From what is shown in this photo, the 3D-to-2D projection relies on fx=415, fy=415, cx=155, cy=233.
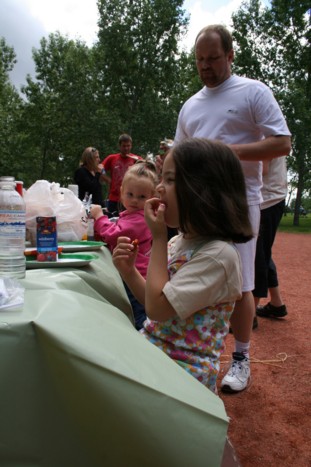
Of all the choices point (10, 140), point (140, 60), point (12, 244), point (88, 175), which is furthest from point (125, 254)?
point (10, 140)

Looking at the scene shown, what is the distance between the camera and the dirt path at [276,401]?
186 cm

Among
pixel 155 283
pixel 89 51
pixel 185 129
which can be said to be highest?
pixel 89 51

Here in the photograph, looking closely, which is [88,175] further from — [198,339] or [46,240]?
[198,339]

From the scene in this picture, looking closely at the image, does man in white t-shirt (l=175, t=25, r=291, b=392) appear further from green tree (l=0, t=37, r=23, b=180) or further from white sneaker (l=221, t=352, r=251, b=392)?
green tree (l=0, t=37, r=23, b=180)

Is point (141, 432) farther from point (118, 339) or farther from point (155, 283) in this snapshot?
point (155, 283)

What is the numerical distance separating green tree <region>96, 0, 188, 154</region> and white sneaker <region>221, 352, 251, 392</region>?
2068cm

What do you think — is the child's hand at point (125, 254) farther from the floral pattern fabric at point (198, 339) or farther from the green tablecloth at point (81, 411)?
the green tablecloth at point (81, 411)

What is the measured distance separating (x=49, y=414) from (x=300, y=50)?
26.1m

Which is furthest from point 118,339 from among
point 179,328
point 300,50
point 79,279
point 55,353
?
point 300,50

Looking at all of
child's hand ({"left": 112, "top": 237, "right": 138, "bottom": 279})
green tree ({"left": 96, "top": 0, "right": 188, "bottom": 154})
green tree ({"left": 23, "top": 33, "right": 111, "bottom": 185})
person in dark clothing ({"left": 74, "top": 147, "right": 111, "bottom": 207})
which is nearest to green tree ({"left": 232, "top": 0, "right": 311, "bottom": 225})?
green tree ({"left": 96, "top": 0, "right": 188, "bottom": 154})

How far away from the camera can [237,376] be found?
2.42 metres

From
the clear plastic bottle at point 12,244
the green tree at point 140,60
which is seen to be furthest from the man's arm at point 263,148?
the green tree at point 140,60

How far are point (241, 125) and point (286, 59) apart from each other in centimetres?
2443

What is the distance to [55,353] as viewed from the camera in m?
0.79
